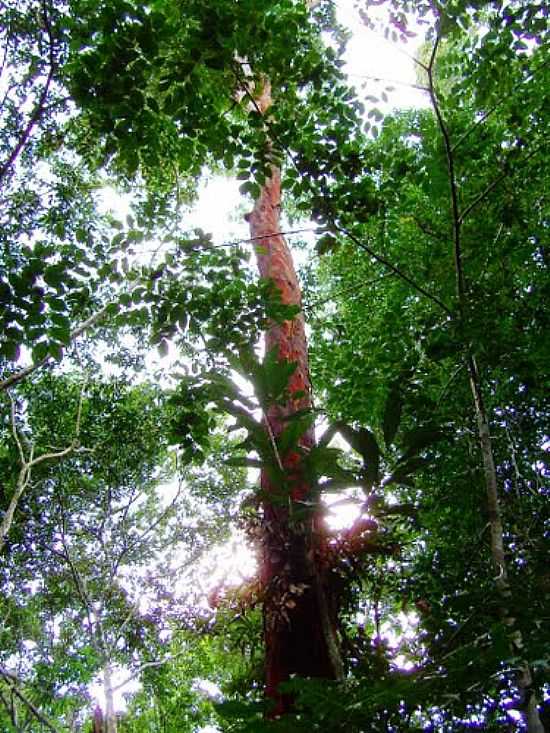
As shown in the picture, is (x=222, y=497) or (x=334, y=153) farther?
(x=222, y=497)

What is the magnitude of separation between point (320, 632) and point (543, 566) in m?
0.87

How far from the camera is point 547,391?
3404 mm

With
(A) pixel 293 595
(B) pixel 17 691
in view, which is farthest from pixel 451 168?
(B) pixel 17 691

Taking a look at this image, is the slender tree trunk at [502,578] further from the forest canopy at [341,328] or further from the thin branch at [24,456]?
the thin branch at [24,456]

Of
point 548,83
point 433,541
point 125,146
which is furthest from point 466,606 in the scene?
point 548,83

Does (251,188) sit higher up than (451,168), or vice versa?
(251,188)

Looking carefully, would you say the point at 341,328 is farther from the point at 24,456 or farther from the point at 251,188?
the point at 24,456

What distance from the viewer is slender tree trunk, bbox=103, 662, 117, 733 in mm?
9985

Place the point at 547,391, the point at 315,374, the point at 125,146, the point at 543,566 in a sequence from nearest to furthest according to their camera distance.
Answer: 1. the point at 543,566
2. the point at 125,146
3. the point at 547,391
4. the point at 315,374

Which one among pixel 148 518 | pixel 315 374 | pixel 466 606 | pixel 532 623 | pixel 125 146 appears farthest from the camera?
pixel 148 518

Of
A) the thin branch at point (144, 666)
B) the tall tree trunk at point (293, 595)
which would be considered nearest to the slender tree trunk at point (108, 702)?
the thin branch at point (144, 666)

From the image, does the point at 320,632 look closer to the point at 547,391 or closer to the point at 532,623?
the point at 532,623

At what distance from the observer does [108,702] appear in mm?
10117

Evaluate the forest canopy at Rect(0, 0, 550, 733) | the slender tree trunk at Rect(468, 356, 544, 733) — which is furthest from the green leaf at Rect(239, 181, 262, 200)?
the slender tree trunk at Rect(468, 356, 544, 733)
